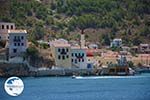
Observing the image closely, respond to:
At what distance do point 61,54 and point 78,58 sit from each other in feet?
5.28

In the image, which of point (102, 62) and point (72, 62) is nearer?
point (72, 62)

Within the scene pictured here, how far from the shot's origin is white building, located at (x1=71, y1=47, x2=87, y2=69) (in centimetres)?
5803

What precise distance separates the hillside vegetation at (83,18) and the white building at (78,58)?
11866mm

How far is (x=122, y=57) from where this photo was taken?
63844 millimetres

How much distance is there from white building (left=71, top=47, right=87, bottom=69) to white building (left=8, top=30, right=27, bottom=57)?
13.0ft

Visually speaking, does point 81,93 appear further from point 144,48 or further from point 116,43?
point 144,48

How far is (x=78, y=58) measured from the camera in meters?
58.5

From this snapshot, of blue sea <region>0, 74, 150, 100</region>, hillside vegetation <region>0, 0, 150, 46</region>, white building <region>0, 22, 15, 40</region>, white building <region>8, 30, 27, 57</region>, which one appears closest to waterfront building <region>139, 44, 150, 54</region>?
hillside vegetation <region>0, 0, 150, 46</region>

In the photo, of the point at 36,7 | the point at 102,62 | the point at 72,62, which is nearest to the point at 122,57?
the point at 102,62

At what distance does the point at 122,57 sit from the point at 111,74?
564 centimetres

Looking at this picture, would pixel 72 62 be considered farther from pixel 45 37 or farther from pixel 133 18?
pixel 133 18

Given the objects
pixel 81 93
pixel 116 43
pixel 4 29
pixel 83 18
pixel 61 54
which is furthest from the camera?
pixel 83 18

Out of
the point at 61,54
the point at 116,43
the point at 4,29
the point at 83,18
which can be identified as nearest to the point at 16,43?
the point at 61,54

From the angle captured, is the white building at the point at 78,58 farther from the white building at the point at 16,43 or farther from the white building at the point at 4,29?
the white building at the point at 4,29
